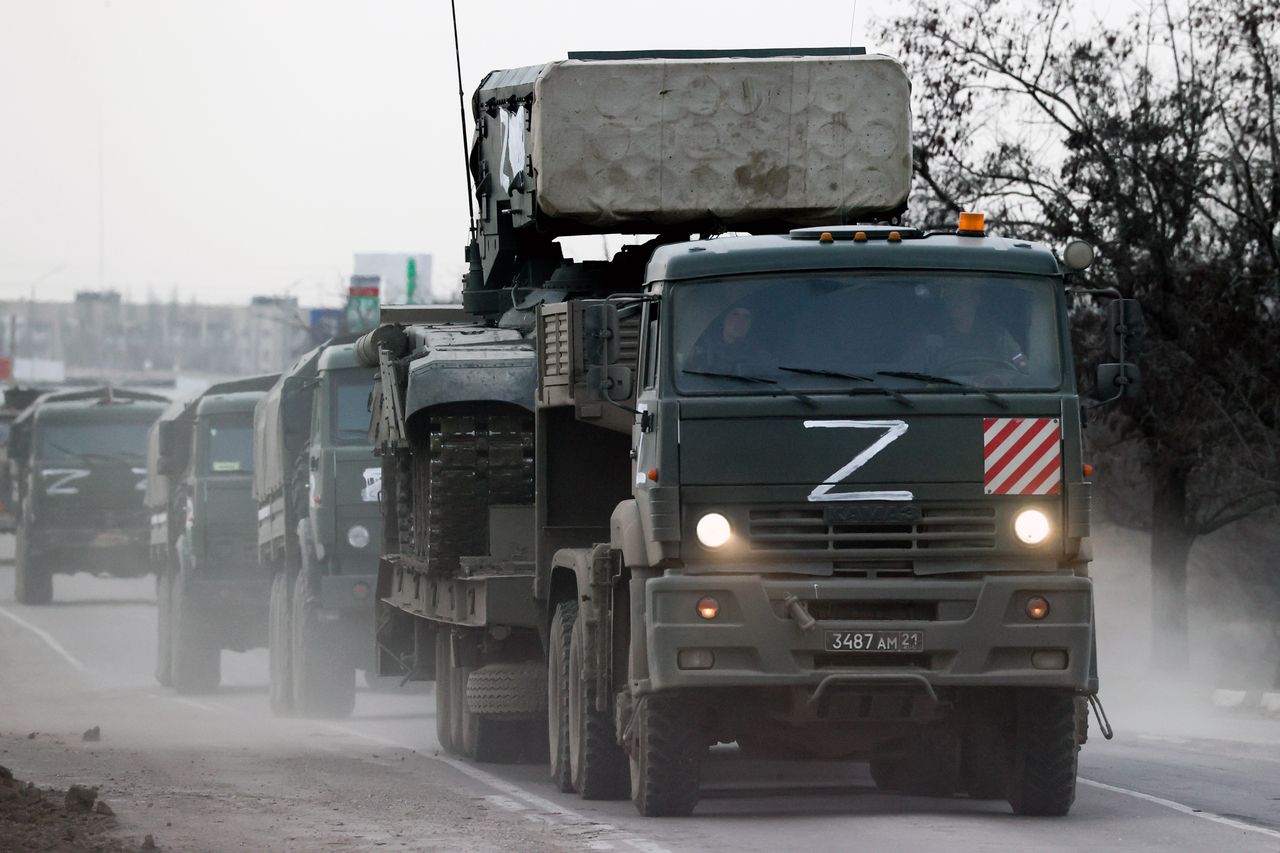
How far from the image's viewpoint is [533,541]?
50.0 ft

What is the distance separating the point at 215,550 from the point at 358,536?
568cm

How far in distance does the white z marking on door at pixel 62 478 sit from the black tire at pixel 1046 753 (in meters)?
29.8

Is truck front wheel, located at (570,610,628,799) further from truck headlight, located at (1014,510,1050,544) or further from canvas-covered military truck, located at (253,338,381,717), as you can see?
canvas-covered military truck, located at (253,338,381,717)

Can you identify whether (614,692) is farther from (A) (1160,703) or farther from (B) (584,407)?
(A) (1160,703)

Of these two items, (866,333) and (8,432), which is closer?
(866,333)

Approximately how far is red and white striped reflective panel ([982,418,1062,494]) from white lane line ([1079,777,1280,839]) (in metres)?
1.90

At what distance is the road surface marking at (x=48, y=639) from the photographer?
102 feet

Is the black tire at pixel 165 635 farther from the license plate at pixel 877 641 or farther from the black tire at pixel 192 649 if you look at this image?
the license plate at pixel 877 641

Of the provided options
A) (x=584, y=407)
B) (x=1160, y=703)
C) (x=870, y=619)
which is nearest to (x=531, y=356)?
(x=584, y=407)

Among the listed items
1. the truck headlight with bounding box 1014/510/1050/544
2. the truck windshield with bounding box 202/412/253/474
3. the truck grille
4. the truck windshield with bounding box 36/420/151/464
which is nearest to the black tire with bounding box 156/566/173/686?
the truck windshield with bounding box 202/412/253/474

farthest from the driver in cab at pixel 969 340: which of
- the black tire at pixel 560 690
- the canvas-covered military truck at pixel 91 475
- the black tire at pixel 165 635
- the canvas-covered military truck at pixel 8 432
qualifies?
the canvas-covered military truck at pixel 8 432

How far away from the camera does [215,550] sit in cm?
2666

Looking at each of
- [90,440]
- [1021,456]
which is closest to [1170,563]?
[1021,456]

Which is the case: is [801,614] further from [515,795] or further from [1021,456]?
[515,795]
